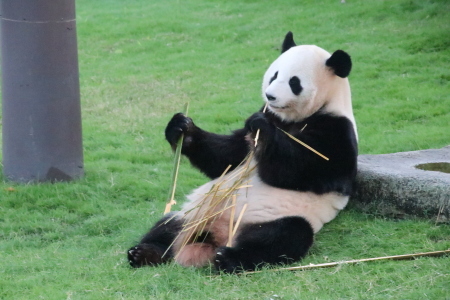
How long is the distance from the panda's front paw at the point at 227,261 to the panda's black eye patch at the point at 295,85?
115 cm

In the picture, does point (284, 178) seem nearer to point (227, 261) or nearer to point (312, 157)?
point (312, 157)

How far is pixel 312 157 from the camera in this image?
4.57 meters

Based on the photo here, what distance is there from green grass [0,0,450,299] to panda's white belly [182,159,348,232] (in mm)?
235

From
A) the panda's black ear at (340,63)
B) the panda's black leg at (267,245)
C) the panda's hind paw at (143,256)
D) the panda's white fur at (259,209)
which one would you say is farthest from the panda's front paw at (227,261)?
the panda's black ear at (340,63)

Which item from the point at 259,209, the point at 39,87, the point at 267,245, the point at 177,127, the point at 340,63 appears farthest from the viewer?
the point at 39,87

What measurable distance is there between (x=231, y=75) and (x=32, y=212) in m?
5.36

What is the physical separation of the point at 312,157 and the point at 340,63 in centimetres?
68

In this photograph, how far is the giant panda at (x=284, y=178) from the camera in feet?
14.7

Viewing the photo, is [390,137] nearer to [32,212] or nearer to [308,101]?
[308,101]

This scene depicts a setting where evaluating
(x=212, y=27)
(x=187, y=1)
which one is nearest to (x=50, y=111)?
(x=212, y=27)

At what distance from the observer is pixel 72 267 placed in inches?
184

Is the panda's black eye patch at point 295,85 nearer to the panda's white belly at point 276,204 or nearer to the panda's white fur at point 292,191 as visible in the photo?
the panda's white fur at point 292,191

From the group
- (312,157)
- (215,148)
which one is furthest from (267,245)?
(215,148)

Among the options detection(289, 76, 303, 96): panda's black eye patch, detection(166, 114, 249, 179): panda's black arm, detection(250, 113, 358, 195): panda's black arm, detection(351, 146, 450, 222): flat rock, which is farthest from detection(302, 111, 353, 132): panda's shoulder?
detection(351, 146, 450, 222): flat rock
